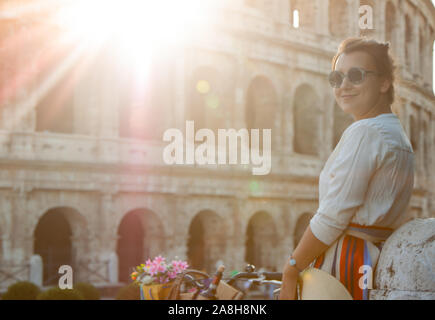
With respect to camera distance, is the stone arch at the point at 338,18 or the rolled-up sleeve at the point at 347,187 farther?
the stone arch at the point at 338,18

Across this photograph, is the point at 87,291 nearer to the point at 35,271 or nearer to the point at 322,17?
the point at 35,271

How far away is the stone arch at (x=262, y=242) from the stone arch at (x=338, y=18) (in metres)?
8.56

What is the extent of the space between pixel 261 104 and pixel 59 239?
346 inches

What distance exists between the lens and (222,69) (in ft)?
74.0

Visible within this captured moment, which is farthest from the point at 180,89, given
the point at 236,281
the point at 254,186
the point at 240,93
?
the point at 236,281

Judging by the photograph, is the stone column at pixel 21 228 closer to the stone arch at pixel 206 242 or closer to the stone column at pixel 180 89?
the stone column at pixel 180 89

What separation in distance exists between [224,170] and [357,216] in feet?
64.3


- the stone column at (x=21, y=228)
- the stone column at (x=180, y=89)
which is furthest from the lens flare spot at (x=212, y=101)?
the stone column at (x=21, y=228)

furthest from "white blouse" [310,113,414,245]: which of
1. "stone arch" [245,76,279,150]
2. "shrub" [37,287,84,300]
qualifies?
"stone arch" [245,76,279,150]

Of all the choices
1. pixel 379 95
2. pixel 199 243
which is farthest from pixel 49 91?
pixel 379 95

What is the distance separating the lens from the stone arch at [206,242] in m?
22.1

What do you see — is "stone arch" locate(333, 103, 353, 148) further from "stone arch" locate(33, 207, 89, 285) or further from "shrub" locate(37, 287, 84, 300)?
"shrub" locate(37, 287, 84, 300)

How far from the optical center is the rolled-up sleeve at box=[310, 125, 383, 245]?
7.66 feet

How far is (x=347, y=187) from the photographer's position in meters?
2.33
